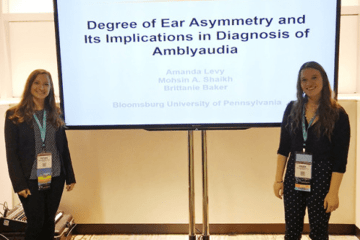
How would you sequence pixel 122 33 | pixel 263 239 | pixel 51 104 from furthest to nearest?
1. pixel 263 239
2. pixel 122 33
3. pixel 51 104

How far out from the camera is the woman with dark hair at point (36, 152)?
2.22 m

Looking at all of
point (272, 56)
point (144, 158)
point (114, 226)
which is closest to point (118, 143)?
point (144, 158)

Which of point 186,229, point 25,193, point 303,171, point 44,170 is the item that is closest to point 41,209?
point 25,193

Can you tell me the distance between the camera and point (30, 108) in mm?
2277

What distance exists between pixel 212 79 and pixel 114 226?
1665mm

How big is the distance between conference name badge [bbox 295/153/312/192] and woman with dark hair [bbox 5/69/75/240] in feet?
5.02

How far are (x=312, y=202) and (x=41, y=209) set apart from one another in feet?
5.60

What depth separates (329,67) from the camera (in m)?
2.44

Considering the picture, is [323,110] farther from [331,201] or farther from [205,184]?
[205,184]

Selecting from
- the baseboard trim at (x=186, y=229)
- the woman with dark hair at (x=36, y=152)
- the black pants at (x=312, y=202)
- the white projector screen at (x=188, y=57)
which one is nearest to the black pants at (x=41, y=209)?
the woman with dark hair at (x=36, y=152)

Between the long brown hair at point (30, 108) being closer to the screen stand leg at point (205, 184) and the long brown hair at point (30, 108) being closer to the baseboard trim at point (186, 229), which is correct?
the screen stand leg at point (205, 184)

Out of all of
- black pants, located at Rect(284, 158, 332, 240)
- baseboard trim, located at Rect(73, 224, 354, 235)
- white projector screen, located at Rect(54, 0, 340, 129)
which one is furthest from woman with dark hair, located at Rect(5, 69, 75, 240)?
black pants, located at Rect(284, 158, 332, 240)

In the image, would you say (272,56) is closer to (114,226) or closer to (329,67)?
(329,67)

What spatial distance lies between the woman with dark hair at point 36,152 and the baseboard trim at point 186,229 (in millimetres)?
851
